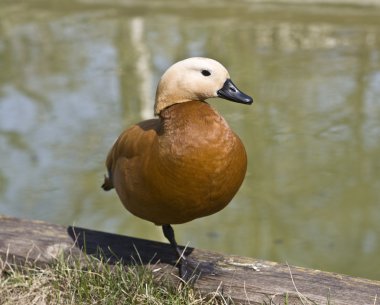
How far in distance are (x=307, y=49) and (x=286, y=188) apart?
286cm

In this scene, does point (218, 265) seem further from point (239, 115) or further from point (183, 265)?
point (239, 115)

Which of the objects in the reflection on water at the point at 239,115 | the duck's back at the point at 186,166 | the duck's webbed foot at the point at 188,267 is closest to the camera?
the duck's back at the point at 186,166

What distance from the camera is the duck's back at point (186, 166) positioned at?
1.80 m

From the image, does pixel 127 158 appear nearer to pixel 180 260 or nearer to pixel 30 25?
pixel 180 260

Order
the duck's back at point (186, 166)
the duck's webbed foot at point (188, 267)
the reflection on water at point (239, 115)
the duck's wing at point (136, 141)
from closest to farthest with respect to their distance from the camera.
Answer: the duck's back at point (186, 166), the duck's wing at point (136, 141), the duck's webbed foot at point (188, 267), the reflection on water at point (239, 115)

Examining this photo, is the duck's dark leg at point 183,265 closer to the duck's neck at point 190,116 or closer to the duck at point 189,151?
the duck at point 189,151

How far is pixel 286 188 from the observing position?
370 centimetres

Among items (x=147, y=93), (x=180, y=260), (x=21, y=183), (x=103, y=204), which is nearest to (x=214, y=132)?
(x=180, y=260)

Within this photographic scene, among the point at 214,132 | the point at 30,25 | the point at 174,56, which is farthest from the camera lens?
the point at 30,25

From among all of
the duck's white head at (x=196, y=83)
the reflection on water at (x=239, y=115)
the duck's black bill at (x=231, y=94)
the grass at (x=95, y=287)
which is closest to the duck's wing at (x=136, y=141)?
the duck's white head at (x=196, y=83)

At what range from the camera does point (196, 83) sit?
1832mm

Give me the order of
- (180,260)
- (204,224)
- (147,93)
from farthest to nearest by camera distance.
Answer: (147,93)
(204,224)
(180,260)

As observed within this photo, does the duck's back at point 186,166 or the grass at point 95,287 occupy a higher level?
the duck's back at point 186,166

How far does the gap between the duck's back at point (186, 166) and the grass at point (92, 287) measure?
0.81ft
